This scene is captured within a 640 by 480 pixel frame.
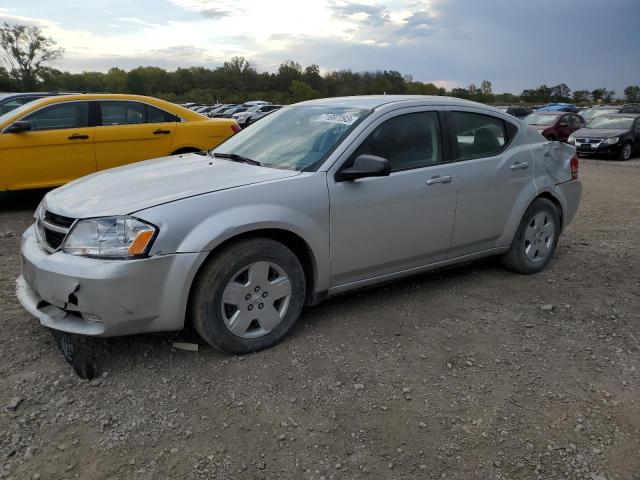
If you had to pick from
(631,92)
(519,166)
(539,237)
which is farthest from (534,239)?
(631,92)

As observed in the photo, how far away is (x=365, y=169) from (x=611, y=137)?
14.8 m

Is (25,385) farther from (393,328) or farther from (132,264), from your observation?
(393,328)

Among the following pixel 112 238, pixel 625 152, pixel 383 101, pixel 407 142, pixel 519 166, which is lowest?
pixel 625 152

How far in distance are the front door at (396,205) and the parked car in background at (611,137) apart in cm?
1273

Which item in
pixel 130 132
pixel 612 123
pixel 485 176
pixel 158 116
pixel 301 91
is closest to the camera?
pixel 485 176

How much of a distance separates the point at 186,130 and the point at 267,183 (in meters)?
4.74

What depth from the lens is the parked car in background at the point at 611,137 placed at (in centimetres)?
1541

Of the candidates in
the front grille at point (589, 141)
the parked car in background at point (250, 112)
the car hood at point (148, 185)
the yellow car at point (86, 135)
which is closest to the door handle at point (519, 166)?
the car hood at point (148, 185)

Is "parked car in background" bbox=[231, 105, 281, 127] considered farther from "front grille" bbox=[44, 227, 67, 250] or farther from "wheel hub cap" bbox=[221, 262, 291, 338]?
"wheel hub cap" bbox=[221, 262, 291, 338]

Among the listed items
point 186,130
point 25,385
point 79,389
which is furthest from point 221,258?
point 186,130

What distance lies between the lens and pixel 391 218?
3695mm

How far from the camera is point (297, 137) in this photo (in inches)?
151

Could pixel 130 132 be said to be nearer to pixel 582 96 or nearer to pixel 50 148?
pixel 50 148

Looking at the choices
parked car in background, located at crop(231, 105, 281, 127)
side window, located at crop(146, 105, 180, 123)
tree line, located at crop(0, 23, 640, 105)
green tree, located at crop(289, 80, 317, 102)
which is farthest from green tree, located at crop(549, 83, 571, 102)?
side window, located at crop(146, 105, 180, 123)
